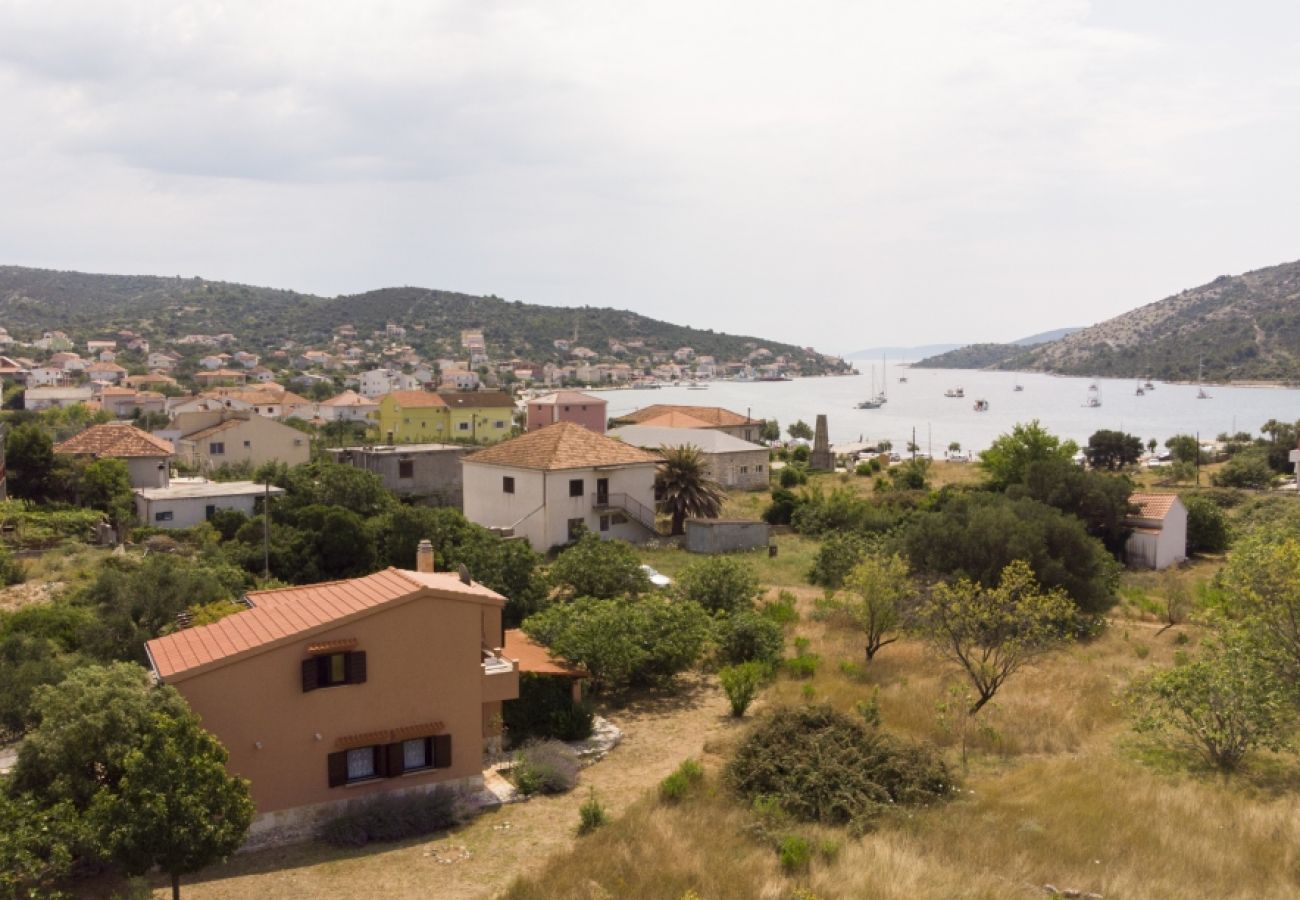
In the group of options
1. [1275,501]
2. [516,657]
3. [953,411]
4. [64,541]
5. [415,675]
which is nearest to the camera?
[415,675]

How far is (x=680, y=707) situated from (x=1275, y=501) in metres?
42.5

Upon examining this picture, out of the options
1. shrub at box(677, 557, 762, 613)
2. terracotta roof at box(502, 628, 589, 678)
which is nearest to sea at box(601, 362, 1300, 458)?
shrub at box(677, 557, 762, 613)

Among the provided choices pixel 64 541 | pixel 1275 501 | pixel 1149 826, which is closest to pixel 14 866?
pixel 1149 826

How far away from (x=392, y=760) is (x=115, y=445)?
119ft

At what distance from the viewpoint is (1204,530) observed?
40.3 metres

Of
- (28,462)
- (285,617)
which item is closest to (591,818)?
(285,617)

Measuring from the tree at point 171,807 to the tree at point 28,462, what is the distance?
3632cm

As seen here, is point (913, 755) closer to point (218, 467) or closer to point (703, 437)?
point (703, 437)

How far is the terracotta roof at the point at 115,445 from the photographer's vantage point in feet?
143

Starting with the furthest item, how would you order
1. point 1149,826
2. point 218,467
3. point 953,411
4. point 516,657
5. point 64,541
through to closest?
point 953,411 → point 218,467 → point 64,541 → point 516,657 → point 1149,826

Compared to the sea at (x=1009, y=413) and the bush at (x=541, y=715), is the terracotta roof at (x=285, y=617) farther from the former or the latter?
the sea at (x=1009, y=413)

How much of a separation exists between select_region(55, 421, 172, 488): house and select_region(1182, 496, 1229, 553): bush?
144ft

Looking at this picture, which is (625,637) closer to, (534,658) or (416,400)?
(534,658)

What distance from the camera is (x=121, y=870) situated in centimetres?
1137
